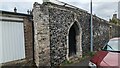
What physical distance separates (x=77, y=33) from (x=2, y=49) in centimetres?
519

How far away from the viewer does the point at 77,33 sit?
10.6 meters

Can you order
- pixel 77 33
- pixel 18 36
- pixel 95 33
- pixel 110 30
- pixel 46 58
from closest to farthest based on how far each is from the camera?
1. pixel 18 36
2. pixel 46 58
3. pixel 77 33
4. pixel 95 33
5. pixel 110 30

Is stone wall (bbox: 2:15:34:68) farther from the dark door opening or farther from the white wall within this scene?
the dark door opening

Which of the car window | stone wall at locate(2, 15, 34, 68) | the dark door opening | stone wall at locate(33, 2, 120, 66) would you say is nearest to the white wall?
stone wall at locate(2, 15, 34, 68)

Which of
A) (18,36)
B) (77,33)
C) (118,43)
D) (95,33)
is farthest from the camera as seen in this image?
(95,33)

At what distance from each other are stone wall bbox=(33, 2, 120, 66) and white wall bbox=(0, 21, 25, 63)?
69cm

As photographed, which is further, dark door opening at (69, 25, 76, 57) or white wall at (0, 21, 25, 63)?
dark door opening at (69, 25, 76, 57)

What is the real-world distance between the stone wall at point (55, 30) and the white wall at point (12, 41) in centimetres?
69

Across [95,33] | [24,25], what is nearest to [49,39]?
[24,25]

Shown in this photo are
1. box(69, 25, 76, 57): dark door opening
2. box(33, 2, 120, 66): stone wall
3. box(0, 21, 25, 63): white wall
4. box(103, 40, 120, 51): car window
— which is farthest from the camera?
box(69, 25, 76, 57): dark door opening

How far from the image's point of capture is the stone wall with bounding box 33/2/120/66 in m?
7.60

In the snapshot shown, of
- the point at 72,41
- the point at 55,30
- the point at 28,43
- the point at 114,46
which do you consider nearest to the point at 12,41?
the point at 28,43

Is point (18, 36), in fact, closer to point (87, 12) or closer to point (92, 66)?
point (92, 66)

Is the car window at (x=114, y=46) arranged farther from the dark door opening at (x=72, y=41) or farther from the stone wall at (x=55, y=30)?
the dark door opening at (x=72, y=41)
